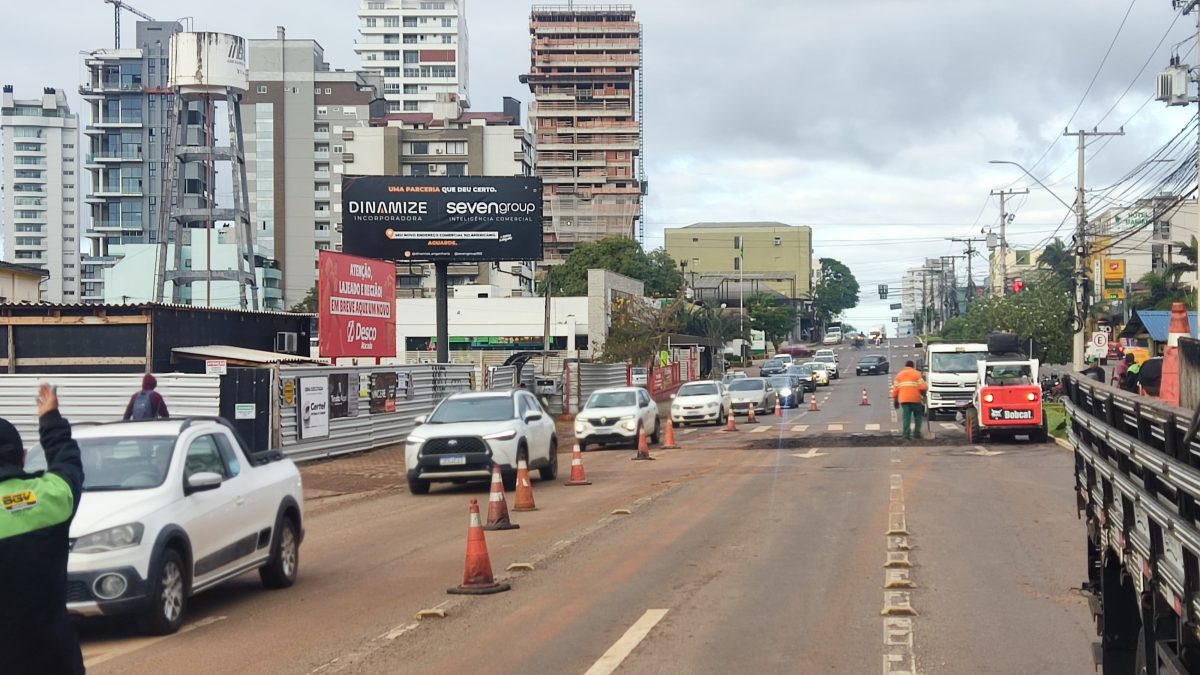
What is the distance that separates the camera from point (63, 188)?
159 meters

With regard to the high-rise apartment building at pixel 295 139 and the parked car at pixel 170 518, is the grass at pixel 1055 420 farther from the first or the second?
the high-rise apartment building at pixel 295 139

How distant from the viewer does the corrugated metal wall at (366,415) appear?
89.5 feet

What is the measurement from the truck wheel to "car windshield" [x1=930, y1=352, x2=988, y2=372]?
29.5 meters

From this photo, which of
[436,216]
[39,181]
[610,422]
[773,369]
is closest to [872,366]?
[773,369]

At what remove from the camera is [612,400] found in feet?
108

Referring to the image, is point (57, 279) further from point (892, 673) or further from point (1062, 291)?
point (892, 673)

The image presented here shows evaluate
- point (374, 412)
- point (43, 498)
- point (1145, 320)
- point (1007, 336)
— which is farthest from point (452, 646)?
point (1145, 320)

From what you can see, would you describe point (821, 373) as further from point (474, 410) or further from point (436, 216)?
point (474, 410)

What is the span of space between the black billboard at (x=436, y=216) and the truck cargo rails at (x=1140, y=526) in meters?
35.4

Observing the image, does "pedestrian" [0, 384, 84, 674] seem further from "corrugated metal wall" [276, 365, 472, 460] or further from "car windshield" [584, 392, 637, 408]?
"car windshield" [584, 392, 637, 408]

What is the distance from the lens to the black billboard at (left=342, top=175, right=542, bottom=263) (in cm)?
4247

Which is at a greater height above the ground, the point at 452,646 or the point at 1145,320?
the point at 1145,320

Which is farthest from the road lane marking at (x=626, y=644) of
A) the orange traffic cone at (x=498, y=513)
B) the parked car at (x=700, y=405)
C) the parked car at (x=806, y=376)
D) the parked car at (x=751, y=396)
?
the parked car at (x=806, y=376)

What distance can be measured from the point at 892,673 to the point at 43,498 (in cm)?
503
